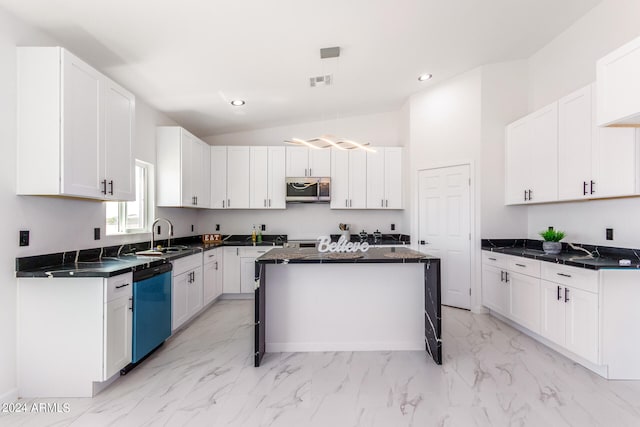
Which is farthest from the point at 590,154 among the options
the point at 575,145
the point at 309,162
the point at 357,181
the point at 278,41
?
the point at 309,162

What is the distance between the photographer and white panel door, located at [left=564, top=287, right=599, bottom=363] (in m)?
2.26

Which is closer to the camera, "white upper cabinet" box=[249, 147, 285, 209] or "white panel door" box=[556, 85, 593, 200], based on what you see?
"white panel door" box=[556, 85, 593, 200]

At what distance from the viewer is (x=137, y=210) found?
11.5 feet

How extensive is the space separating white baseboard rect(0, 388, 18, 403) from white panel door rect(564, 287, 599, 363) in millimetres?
4218

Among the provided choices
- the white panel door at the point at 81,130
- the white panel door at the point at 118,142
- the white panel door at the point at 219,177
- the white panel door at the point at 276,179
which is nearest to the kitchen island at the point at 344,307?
the white panel door at the point at 118,142

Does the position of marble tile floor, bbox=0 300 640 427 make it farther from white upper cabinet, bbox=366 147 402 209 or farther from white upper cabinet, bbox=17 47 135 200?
white upper cabinet, bbox=366 147 402 209

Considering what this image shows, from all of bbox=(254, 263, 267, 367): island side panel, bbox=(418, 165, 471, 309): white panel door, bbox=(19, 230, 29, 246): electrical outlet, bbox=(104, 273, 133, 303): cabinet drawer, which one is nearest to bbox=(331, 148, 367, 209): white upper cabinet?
bbox=(418, 165, 471, 309): white panel door

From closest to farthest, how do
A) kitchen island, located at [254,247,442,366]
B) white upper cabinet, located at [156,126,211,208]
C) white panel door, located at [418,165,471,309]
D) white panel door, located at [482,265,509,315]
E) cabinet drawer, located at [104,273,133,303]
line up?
cabinet drawer, located at [104,273,133,303], kitchen island, located at [254,247,442,366], white panel door, located at [482,265,509,315], white upper cabinet, located at [156,126,211,208], white panel door, located at [418,165,471,309]

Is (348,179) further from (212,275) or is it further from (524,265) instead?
(524,265)

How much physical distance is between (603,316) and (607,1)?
2.87 m

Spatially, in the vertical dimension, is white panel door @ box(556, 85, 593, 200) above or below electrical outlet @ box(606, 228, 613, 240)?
above

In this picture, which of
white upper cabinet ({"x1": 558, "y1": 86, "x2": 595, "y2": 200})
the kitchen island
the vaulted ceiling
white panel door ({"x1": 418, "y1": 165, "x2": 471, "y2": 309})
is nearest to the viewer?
the vaulted ceiling

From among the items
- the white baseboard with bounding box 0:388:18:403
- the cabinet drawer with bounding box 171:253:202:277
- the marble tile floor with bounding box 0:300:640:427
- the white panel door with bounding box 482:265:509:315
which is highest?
the cabinet drawer with bounding box 171:253:202:277

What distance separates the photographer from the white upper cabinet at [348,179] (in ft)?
15.8
